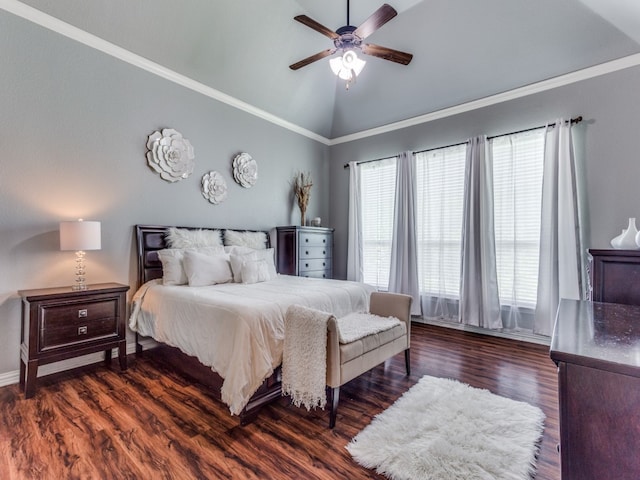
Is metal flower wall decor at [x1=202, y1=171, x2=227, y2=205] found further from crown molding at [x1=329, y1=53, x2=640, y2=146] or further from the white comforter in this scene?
crown molding at [x1=329, y1=53, x2=640, y2=146]

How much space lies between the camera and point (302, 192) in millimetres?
5035

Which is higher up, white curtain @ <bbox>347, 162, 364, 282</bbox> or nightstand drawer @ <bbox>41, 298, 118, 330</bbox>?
white curtain @ <bbox>347, 162, 364, 282</bbox>

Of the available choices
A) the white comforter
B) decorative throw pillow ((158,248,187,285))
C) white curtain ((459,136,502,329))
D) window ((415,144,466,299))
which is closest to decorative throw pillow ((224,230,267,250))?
decorative throw pillow ((158,248,187,285))

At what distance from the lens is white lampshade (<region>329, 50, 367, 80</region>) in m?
2.52

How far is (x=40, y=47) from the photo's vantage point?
2646 mm

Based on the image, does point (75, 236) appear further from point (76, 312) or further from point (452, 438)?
point (452, 438)

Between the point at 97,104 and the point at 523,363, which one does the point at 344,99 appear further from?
the point at 523,363

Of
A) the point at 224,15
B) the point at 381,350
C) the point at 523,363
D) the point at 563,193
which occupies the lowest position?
the point at 523,363

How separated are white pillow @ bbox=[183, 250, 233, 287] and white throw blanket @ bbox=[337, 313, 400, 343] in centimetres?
133

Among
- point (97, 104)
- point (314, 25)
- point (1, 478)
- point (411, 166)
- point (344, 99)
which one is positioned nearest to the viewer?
point (1, 478)

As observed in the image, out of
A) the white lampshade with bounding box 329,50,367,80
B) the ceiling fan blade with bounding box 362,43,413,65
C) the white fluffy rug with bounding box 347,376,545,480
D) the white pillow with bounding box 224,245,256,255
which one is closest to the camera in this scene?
the white fluffy rug with bounding box 347,376,545,480

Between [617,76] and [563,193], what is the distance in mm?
1266

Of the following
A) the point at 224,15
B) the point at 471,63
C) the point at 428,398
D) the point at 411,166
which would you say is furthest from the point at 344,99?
the point at 428,398

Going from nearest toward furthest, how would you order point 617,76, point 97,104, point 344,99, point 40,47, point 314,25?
point 314,25 → point 40,47 → point 97,104 → point 617,76 → point 344,99
